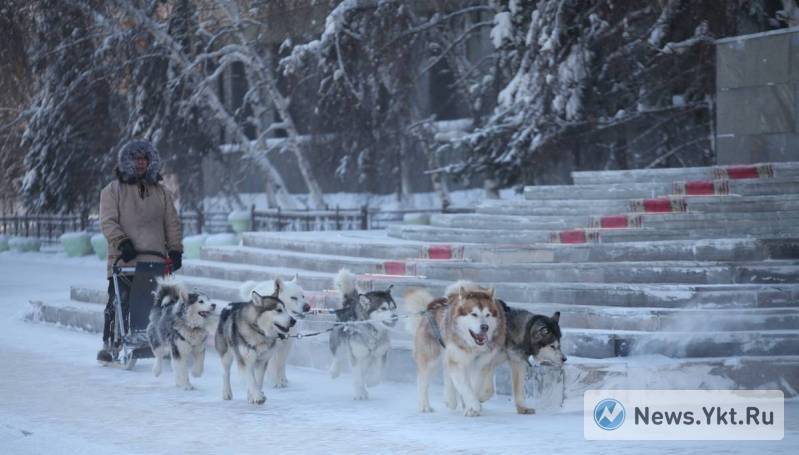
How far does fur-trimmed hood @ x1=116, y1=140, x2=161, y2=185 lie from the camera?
13570 millimetres

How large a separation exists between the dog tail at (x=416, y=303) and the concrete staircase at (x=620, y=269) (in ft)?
2.94

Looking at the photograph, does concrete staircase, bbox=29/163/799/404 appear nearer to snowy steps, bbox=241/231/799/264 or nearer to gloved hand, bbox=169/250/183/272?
snowy steps, bbox=241/231/799/264

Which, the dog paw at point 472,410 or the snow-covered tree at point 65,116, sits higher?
the snow-covered tree at point 65,116

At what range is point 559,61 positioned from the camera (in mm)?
24500

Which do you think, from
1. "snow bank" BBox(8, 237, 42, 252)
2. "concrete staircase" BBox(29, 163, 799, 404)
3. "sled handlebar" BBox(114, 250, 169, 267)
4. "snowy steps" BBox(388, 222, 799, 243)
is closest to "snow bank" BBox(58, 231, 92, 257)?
"snow bank" BBox(8, 237, 42, 252)

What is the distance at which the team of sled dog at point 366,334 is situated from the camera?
418 inches

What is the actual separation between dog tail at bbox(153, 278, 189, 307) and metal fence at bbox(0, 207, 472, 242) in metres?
17.0

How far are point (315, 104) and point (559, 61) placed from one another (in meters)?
10.6

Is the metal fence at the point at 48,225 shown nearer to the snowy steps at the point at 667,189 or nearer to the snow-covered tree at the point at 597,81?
the snow-covered tree at the point at 597,81

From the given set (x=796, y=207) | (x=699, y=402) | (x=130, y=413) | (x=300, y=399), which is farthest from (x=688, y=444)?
(x=796, y=207)

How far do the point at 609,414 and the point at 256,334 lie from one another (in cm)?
327

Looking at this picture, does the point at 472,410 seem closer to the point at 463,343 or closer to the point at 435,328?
the point at 463,343

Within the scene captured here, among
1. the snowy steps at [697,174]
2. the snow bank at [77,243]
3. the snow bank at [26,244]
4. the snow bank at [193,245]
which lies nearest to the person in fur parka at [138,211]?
the snowy steps at [697,174]

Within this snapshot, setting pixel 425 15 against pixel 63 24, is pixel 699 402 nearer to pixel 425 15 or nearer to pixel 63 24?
pixel 425 15
